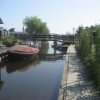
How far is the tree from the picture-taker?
320 feet

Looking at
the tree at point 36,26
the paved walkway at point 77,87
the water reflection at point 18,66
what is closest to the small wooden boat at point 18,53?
the water reflection at point 18,66

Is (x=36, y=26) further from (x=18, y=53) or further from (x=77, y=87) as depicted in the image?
(x=77, y=87)

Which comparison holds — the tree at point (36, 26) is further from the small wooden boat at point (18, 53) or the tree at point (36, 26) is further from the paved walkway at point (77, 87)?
the paved walkway at point (77, 87)

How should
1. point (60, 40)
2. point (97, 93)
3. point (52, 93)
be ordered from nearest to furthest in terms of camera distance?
point (97, 93), point (52, 93), point (60, 40)

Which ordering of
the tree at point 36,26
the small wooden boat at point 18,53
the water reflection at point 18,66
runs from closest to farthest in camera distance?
the water reflection at point 18,66 → the small wooden boat at point 18,53 → the tree at point 36,26

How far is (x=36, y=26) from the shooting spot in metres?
97.3

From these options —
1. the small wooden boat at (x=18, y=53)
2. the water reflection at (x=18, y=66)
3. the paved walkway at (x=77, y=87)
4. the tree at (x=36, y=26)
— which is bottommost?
the water reflection at (x=18, y=66)

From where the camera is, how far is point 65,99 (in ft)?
40.2

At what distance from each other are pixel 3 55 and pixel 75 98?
22944 millimetres

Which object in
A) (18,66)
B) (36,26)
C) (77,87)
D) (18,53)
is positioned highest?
(36,26)

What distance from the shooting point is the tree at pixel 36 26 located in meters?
97.7

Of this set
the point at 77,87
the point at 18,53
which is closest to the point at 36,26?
the point at 18,53

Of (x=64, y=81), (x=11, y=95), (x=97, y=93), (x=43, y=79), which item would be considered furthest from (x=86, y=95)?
(x=43, y=79)

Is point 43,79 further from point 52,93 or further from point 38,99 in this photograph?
point 38,99
